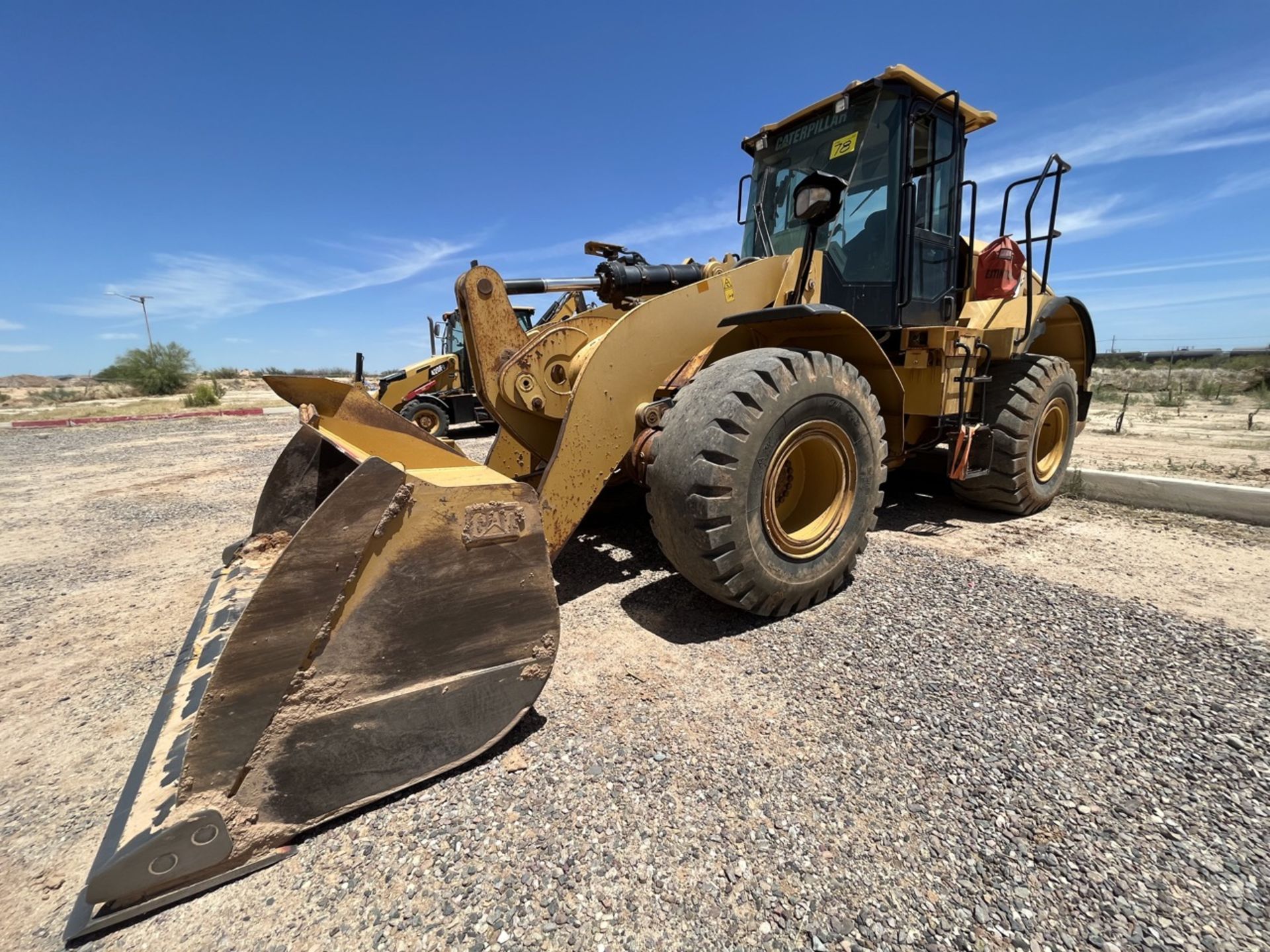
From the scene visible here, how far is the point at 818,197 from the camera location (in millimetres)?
3264

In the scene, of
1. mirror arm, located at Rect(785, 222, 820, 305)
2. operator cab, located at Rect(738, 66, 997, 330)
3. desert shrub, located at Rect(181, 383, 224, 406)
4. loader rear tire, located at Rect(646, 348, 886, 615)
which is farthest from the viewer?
desert shrub, located at Rect(181, 383, 224, 406)

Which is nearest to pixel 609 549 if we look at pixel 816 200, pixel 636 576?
pixel 636 576

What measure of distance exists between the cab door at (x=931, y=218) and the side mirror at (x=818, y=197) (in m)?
1.15

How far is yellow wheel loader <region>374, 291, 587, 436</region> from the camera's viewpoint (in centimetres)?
1052

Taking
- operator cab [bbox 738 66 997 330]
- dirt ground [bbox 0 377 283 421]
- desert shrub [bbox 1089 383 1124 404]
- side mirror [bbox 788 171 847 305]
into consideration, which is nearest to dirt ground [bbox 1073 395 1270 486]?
desert shrub [bbox 1089 383 1124 404]

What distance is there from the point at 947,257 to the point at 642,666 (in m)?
4.06

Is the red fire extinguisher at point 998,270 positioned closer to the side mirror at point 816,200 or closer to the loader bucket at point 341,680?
the side mirror at point 816,200

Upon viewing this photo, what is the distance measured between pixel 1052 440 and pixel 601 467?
486cm

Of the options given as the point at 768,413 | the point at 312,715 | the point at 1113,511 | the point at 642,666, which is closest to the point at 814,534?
the point at 768,413

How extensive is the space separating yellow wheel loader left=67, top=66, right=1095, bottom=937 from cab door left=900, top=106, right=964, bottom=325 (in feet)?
0.09

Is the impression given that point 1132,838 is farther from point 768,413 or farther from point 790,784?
point 768,413

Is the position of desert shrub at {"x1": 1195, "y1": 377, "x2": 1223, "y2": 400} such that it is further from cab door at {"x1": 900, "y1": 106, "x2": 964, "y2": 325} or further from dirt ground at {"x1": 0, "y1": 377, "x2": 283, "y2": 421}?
dirt ground at {"x1": 0, "y1": 377, "x2": 283, "y2": 421}

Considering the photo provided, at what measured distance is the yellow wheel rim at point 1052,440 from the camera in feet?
17.3

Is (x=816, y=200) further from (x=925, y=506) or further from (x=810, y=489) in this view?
(x=925, y=506)
